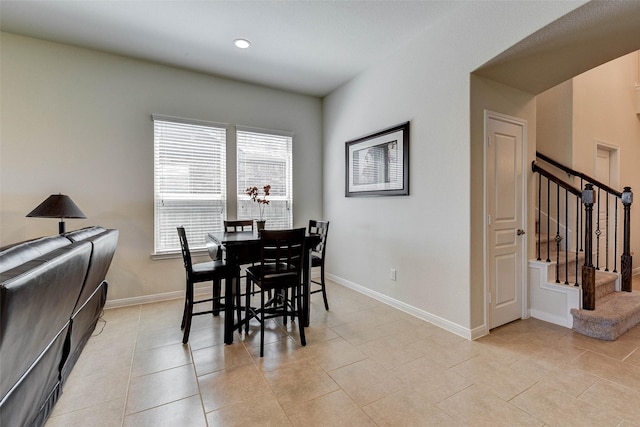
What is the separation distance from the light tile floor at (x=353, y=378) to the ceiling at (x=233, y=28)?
298 centimetres

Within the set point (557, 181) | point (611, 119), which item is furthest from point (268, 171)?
point (611, 119)

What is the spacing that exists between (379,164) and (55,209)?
3.39m

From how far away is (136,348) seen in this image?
246 centimetres

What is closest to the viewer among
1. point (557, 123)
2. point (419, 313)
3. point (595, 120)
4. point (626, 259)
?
point (419, 313)

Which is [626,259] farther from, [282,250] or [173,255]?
[173,255]

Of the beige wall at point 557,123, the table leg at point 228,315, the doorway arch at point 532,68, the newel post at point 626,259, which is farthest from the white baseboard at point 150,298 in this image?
the beige wall at point 557,123

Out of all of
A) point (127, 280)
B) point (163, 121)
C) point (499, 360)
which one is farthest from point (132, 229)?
point (499, 360)

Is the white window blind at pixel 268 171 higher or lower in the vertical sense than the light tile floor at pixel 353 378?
higher

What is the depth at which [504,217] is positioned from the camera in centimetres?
290

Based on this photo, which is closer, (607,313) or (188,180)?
(607,313)

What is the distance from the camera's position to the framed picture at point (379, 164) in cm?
329

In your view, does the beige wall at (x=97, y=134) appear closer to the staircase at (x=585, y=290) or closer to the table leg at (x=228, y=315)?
the table leg at (x=228, y=315)

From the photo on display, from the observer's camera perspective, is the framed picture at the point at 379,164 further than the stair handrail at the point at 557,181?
Yes

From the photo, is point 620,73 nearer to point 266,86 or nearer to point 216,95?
point 266,86
